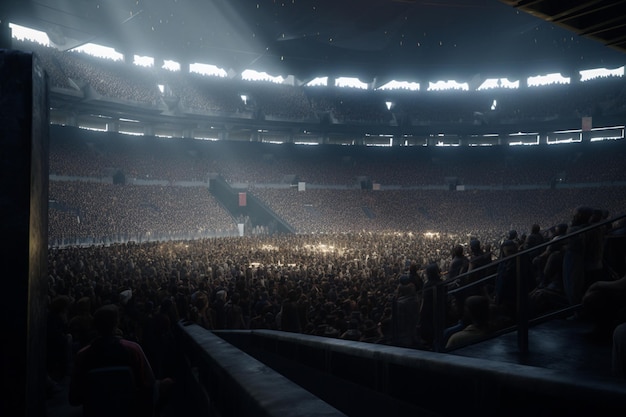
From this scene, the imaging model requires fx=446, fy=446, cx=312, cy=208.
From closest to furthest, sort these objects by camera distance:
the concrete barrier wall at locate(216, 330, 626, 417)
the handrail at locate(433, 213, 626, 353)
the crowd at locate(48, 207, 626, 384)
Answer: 1. the concrete barrier wall at locate(216, 330, 626, 417)
2. the handrail at locate(433, 213, 626, 353)
3. the crowd at locate(48, 207, 626, 384)

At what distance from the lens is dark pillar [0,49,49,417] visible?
1.40 metres

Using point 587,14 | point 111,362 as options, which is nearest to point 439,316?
point 111,362

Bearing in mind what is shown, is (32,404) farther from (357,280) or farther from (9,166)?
(357,280)

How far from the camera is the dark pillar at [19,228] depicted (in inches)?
55.1

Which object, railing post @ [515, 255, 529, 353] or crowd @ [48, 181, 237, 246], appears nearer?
railing post @ [515, 255, 529, 353]

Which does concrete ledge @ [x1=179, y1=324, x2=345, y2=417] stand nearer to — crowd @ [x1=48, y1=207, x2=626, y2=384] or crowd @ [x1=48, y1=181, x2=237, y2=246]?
crowd @ [x1=48, y1=207, x2=626, y2=384]

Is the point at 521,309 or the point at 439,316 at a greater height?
the point at 521,309

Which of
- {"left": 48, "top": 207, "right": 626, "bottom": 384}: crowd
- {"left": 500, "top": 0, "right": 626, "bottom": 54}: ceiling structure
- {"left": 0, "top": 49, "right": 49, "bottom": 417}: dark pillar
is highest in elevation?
{"left": 500, "top": 0, "right": 626, "bottom": 54}: ceiling structure

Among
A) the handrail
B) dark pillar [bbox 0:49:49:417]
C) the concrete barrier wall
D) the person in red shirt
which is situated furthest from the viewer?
the handrail

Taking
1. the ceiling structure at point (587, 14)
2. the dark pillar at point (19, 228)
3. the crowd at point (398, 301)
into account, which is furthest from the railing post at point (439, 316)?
the dark pillar at point (19, 228)

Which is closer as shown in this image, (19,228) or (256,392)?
(19,228)

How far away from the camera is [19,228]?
1417mm

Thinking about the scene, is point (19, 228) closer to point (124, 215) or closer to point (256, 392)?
point (256, 392)

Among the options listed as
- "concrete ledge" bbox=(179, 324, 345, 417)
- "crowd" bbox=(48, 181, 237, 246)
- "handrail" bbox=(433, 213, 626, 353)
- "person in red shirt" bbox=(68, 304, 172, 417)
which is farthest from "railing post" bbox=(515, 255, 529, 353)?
"crowd" bbox=(48, 181, 237, 246)
